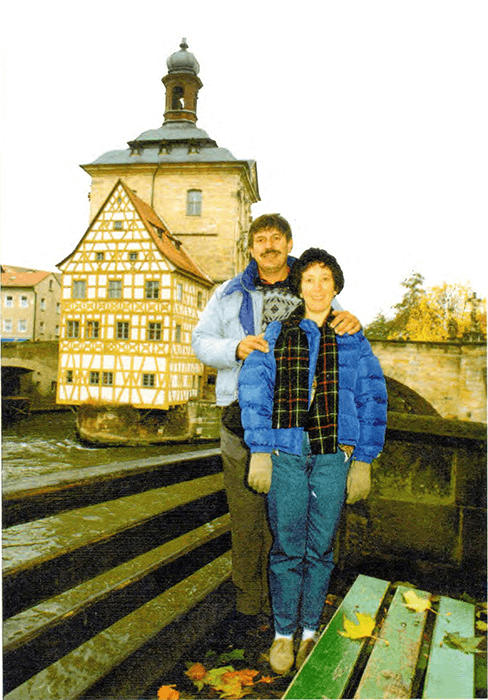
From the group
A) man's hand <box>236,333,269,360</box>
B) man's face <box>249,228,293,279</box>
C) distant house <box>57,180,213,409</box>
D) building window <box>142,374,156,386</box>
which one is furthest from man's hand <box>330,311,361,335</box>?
building window <box>142,374,156,386</box>

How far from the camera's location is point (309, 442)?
1721mm

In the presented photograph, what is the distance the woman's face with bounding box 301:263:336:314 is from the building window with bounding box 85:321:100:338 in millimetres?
11869

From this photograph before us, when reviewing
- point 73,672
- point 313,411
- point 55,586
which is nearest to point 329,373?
point 313,411

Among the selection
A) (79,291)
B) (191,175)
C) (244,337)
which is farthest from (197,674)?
(79,291)

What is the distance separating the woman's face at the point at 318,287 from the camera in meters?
1.79

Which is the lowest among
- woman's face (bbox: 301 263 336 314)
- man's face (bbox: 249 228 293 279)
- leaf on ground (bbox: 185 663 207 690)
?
leaf on ground (bbox: 185 663 207 690)

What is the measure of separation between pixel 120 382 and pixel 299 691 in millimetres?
12497

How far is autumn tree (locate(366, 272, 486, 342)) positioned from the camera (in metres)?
2.29

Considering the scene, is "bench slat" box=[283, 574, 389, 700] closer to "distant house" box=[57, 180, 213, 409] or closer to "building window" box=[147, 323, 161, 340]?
"distant house" box=[57, 180, 213, 409]

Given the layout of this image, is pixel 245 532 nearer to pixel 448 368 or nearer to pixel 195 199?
pixel 448 368

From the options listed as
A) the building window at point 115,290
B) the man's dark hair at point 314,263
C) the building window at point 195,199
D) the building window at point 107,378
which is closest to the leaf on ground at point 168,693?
the man's dark hair at point 314,263

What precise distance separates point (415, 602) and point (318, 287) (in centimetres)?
120

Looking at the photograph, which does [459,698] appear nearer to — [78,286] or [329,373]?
[329,373]

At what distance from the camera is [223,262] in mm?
4246
